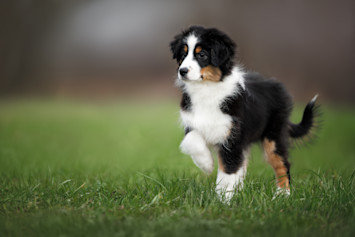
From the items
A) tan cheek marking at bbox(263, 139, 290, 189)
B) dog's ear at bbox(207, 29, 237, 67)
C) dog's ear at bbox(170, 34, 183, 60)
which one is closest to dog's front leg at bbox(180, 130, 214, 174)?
dog's ear at bbox(207, 29, 237, 67)

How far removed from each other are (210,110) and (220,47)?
0.61 m

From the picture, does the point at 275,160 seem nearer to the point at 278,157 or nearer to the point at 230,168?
the point at 278,157

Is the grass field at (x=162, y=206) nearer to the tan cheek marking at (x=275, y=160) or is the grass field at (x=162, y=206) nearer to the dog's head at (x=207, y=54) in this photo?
the tan cheek marking at (x=275, y=160)

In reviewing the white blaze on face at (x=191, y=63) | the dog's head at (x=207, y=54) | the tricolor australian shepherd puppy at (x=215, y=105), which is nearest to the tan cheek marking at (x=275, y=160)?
the tricolor australian shepherd puppy at (x=215, y=105)

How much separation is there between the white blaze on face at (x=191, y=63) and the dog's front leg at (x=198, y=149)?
0.56m

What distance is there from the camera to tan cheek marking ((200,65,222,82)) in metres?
3.71

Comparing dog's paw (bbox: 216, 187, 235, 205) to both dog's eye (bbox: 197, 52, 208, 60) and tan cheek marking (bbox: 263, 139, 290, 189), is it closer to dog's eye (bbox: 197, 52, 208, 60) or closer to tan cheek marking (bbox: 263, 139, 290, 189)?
tan cheek marking (bbox: 263, 139, 290, 189)

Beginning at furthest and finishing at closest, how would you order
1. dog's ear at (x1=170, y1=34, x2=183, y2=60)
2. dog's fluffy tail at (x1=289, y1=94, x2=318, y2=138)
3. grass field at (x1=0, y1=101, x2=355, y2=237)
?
dog's fluffy tail at (x1=289, y1=94, x2=318, y2=138)
dog's ear at (x1=170, y1=34, x2=183, y2=60)
grass field at (x1=0, y1=101, x2=355, y2=237)

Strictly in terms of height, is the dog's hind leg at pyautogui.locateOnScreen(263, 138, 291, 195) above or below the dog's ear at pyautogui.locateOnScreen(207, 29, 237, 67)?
below

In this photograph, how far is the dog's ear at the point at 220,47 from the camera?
3.72m

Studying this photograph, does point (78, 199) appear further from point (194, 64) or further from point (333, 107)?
point (333, 107)

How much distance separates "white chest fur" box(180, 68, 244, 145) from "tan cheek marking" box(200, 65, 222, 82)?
0.18 ft

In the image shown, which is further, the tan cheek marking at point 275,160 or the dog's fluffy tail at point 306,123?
the dog's fluffy tail at point 306,123

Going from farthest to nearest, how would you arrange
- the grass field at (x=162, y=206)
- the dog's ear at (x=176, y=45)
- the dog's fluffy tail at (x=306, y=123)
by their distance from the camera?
the dog's fluffy tail at (x=306, y=123), the dog's ear at (x=176, y=45), the grass field at (x=162, y=206)
